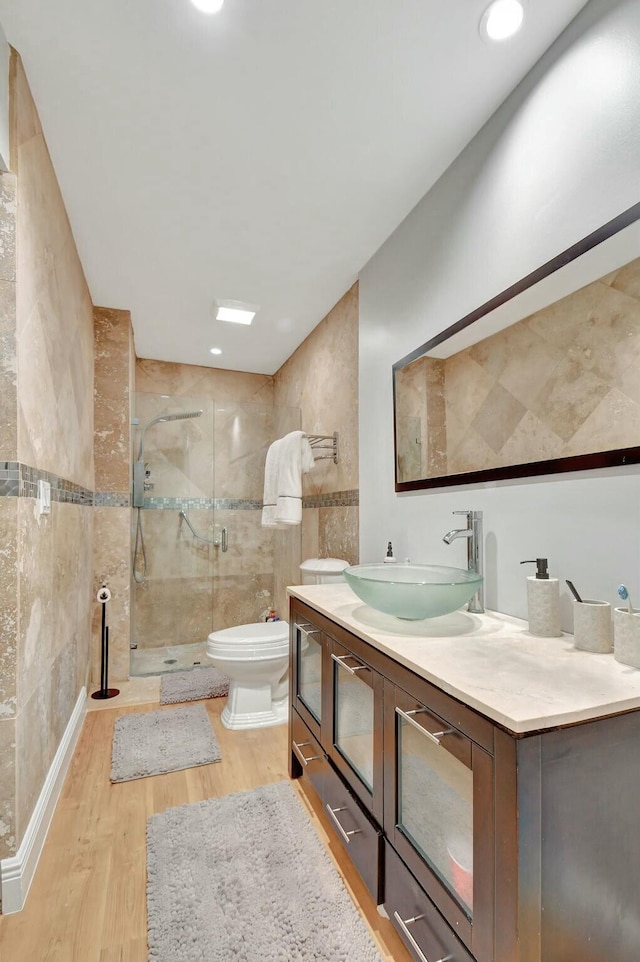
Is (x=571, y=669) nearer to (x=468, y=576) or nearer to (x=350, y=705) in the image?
(x=468, y=576)

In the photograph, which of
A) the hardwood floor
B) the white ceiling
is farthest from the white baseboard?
the white ceiling

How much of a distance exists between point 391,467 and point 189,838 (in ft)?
5.18

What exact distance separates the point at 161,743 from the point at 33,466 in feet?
4.87

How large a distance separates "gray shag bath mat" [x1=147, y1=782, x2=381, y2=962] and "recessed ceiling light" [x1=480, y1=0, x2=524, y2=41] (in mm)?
2389

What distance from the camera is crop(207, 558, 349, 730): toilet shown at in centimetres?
235

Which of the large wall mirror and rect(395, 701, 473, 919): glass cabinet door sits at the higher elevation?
the large wall mirror

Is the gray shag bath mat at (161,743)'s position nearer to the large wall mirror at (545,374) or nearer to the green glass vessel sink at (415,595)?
the green glass vessel sink at (415,595)

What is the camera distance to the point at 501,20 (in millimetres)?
1230

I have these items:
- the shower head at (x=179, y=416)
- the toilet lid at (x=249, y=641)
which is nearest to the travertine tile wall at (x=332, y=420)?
the toilet lid at (x=249, y=641)

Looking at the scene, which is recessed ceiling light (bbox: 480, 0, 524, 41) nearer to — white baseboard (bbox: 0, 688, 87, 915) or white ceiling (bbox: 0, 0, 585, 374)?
white ceiling (bbox: 0, 0, 585, 374)

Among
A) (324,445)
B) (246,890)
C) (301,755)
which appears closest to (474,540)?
(301,755)

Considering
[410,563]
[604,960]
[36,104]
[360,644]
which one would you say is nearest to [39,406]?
[36,104]

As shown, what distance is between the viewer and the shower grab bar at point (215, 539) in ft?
11.8

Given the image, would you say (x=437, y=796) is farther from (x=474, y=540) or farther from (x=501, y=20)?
(x=501, y=20)
